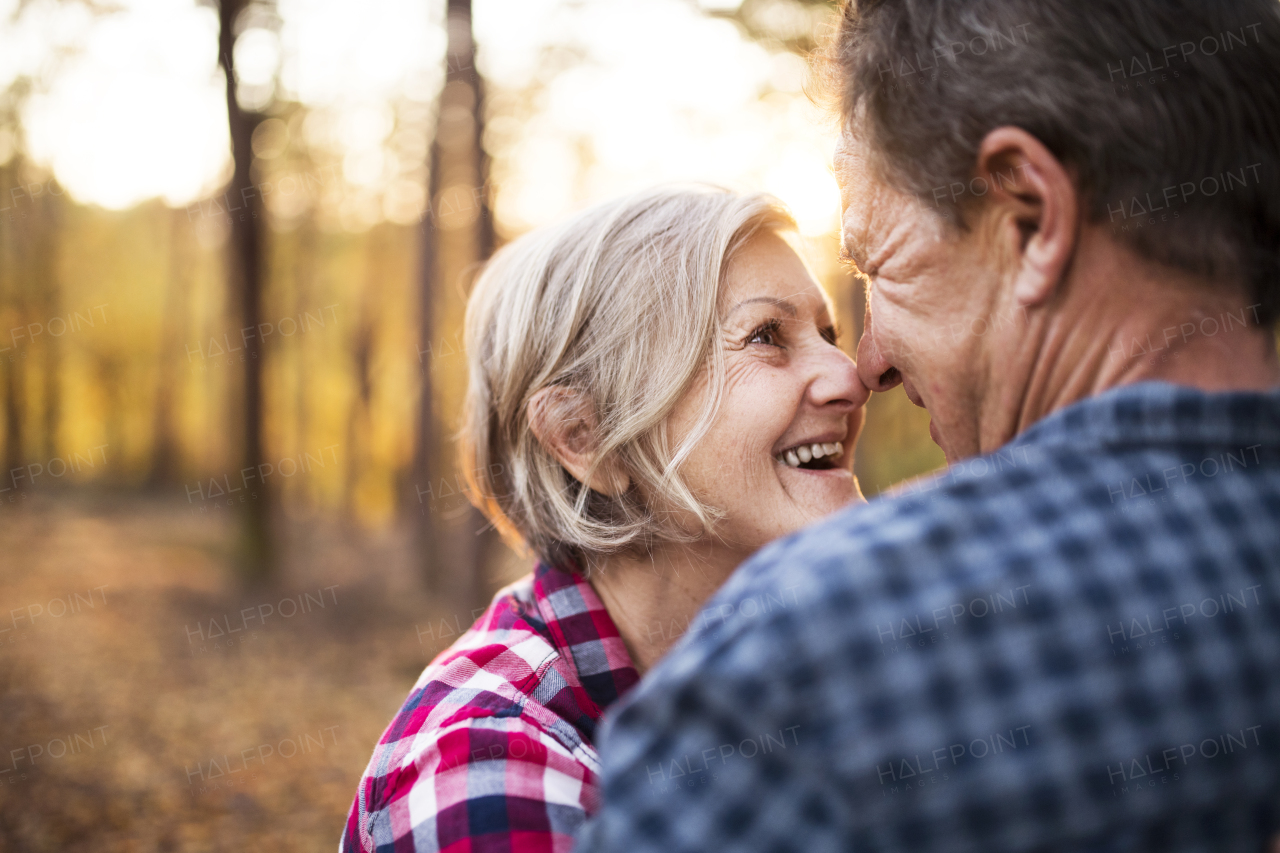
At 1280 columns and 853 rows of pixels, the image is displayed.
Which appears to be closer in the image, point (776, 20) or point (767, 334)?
point (767, 334)

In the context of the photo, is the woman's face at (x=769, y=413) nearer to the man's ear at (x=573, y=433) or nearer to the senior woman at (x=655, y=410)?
the senior woman at (x=655, y=410)

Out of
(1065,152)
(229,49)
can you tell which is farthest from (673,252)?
(229,49)

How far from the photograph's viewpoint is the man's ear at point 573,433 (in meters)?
2.29

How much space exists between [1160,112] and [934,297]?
0.40 meters

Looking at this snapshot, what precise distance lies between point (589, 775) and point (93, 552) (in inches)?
783

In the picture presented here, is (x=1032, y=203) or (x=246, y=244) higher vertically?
(x=1032, y=203)

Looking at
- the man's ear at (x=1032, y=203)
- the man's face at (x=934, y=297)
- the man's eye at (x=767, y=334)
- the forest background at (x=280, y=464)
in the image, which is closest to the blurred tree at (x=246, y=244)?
the forest background at (x=280, y=464)

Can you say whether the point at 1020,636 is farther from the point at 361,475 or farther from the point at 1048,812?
the point at 361,475

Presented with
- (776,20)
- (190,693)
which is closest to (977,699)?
(776,20)

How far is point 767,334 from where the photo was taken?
2.32 meters

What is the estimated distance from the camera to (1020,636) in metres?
0.93

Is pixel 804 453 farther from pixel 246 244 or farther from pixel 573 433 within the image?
pixel 246 244

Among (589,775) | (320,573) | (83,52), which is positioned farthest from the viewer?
(320,573)

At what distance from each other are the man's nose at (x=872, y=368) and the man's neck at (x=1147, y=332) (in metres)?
0.70
